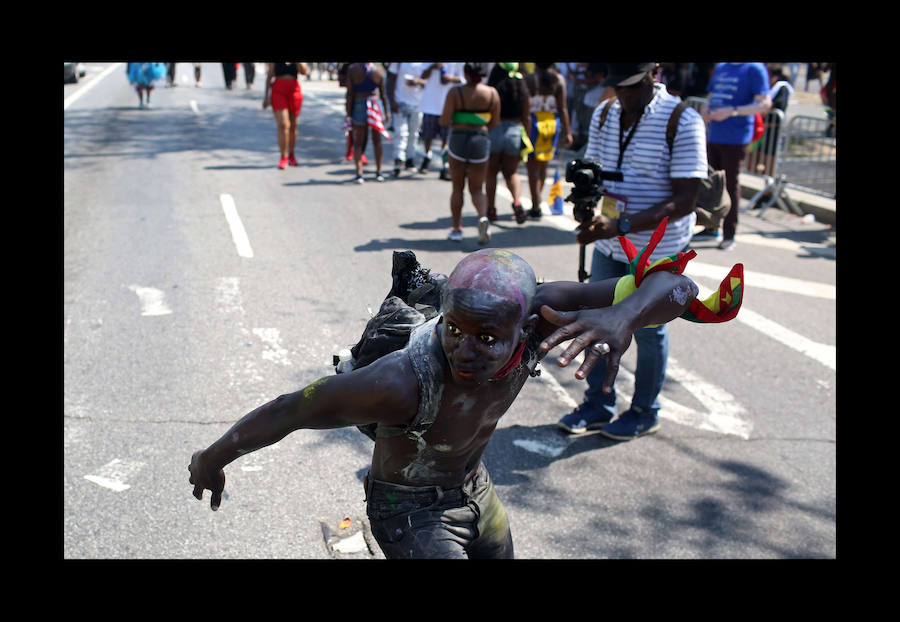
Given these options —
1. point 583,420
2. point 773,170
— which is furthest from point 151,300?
point 773,170

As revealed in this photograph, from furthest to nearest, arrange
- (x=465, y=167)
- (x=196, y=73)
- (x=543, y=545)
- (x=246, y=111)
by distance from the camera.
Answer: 1. (x=196, y=73)
2. (x=246, y=111)
3. (x=465, y=167)
4. (x=543, y=545)

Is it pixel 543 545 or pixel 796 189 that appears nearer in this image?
pixel 543 545

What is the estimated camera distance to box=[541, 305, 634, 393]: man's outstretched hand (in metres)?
2.03

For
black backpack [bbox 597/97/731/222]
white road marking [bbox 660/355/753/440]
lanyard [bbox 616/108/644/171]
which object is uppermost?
lanyard [bbox 616/108/644/171]

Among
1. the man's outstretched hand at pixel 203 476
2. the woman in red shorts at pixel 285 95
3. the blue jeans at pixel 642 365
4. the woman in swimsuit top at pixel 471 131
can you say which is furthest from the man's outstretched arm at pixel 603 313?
the woman in red shorts at pixel 285 95

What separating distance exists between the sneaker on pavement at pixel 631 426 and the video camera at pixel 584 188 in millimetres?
927

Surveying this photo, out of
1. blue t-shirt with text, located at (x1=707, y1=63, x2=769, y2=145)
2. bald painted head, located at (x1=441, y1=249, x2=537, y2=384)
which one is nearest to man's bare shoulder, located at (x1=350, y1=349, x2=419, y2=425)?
bald painted head, located at (x1=441, y1=249, x2=537, y2=384)

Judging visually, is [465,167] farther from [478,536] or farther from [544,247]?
[478,536]

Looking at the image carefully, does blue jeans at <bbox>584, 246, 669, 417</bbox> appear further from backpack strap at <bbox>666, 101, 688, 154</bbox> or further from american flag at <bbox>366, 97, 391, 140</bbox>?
american flag at <bbox>366, 97, 391, 140</bbox>

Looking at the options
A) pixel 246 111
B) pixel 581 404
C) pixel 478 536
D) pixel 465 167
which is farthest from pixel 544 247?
pixel 246 111

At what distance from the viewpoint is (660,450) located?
4.75 m

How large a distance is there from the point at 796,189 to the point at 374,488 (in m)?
10.1

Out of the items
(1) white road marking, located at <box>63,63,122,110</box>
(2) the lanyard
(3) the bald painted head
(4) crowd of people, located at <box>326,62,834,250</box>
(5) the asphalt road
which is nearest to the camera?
(3) the bald painted head

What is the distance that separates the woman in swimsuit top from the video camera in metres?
3.84
